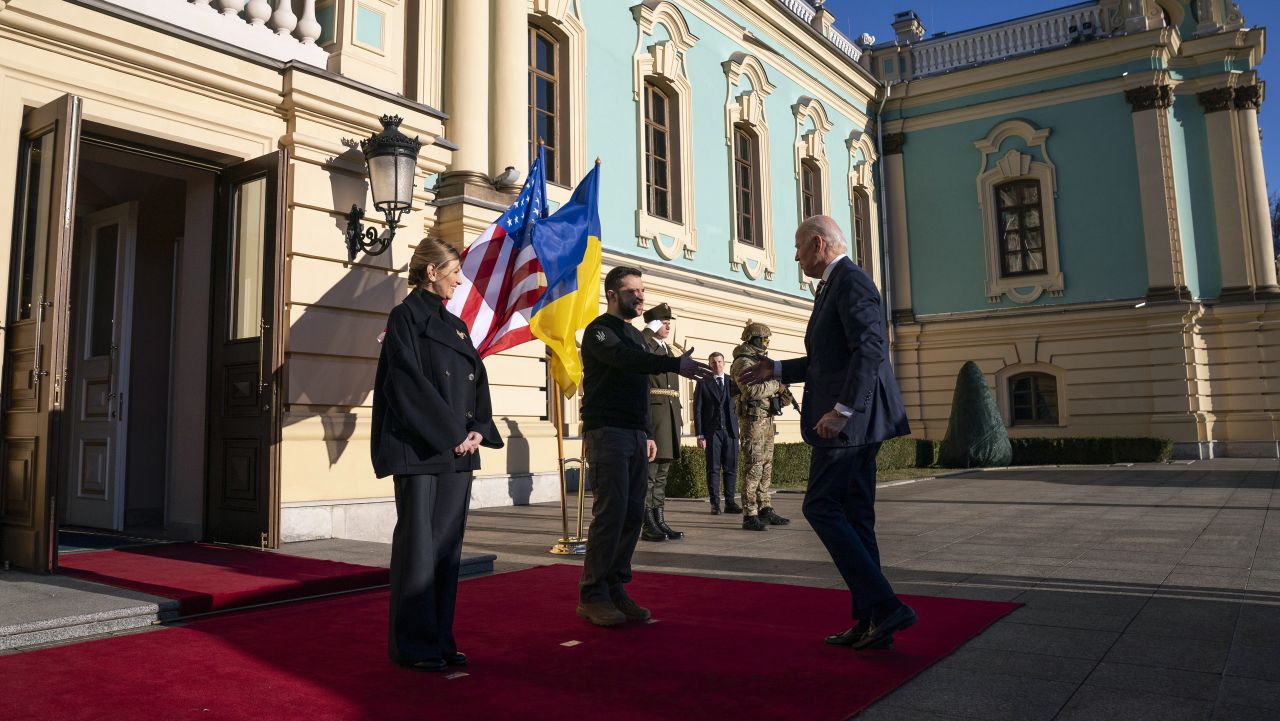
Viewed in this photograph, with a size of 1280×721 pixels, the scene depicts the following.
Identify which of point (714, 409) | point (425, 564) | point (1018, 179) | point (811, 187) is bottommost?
point (425, 564)

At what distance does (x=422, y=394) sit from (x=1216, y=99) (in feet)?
75.6

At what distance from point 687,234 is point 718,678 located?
13.2 metres

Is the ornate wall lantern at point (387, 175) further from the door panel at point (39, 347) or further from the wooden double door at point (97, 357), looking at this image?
the door panel at point (39, 347)

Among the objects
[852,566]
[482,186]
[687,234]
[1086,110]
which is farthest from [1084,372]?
[852,566]

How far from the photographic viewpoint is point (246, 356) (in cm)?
727

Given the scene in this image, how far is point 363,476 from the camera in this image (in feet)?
25.8

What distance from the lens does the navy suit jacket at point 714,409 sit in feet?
32.2

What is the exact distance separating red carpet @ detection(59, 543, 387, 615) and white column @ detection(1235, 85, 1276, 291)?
21607 millimetres

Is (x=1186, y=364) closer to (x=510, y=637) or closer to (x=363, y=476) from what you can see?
(x=363, y=476)

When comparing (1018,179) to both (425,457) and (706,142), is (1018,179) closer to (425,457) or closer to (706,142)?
(706,142)

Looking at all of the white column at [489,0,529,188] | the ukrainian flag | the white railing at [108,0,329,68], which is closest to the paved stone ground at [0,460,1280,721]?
the ukrainian flag

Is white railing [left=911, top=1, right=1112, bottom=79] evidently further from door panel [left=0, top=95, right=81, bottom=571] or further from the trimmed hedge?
door panel [left=0, top=95, right=81, bottom=571]

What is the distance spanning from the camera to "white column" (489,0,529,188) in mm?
12078

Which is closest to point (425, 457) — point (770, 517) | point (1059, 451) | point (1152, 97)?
point (770, 517)
